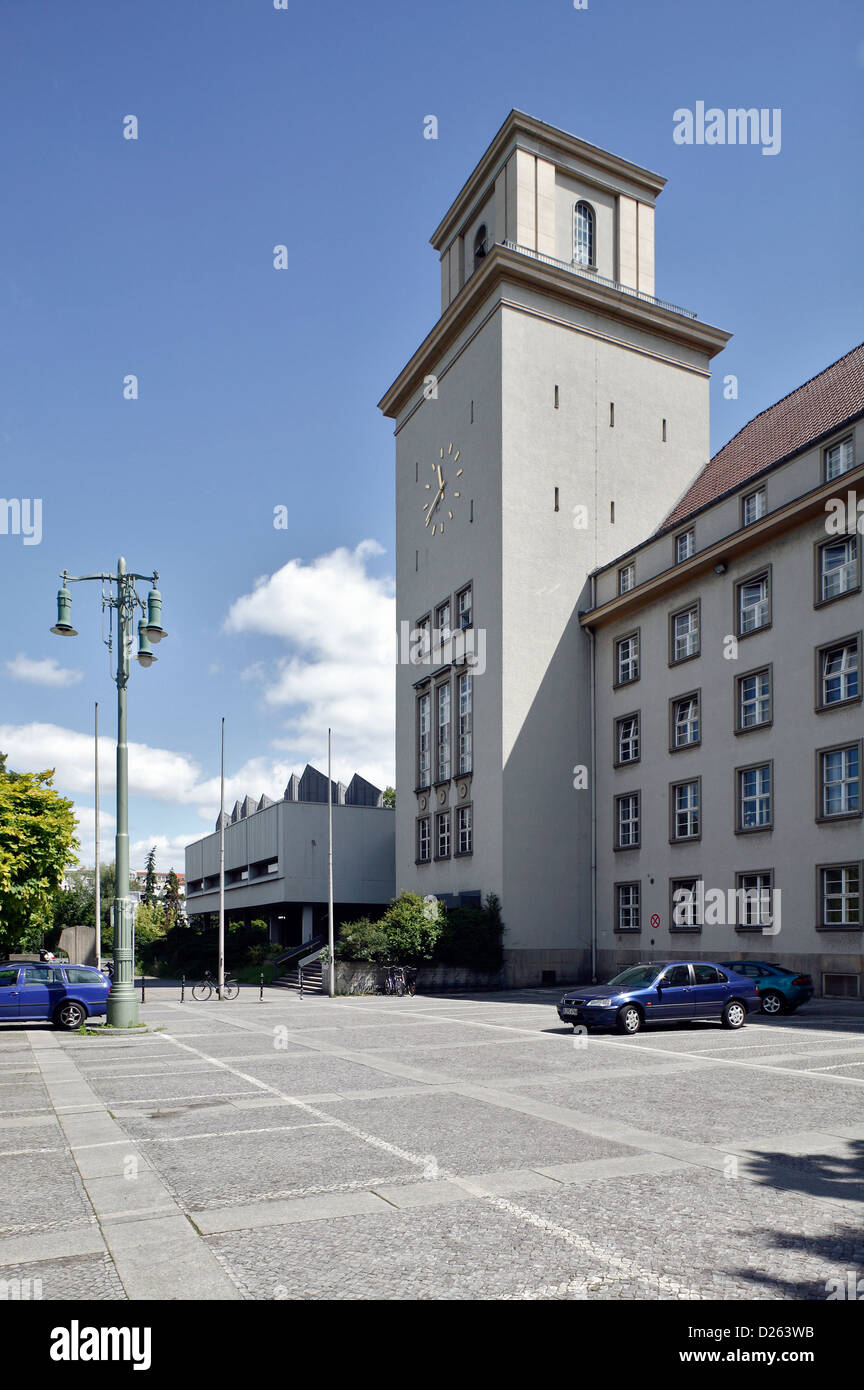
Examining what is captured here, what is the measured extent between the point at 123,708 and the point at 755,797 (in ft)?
68.0

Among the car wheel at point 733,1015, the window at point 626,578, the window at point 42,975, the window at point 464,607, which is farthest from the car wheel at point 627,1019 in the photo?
the window at point 464,607

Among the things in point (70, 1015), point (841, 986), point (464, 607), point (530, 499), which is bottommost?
point (841, 986)

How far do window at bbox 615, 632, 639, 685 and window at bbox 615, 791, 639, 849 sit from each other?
15.3 feet

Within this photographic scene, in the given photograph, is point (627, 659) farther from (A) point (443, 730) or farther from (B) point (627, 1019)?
(B) point (627, 1019)

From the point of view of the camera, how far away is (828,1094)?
13555 mm

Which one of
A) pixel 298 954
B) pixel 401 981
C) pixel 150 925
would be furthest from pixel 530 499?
pixel 150 925

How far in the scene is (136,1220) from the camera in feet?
25.4

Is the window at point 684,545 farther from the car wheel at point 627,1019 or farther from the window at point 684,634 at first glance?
the car wheel at point 627,1019

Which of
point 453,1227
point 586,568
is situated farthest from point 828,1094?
point 586,568

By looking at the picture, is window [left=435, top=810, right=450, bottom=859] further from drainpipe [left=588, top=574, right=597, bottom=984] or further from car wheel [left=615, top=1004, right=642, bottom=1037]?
car wheel [left=615, top=1004, right=642, bottom=1037]

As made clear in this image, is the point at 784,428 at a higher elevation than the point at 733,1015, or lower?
higher

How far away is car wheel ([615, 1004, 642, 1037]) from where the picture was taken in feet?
71.2

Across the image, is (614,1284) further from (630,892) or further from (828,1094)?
(630,892)

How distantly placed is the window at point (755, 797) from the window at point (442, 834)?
16.9 meters
